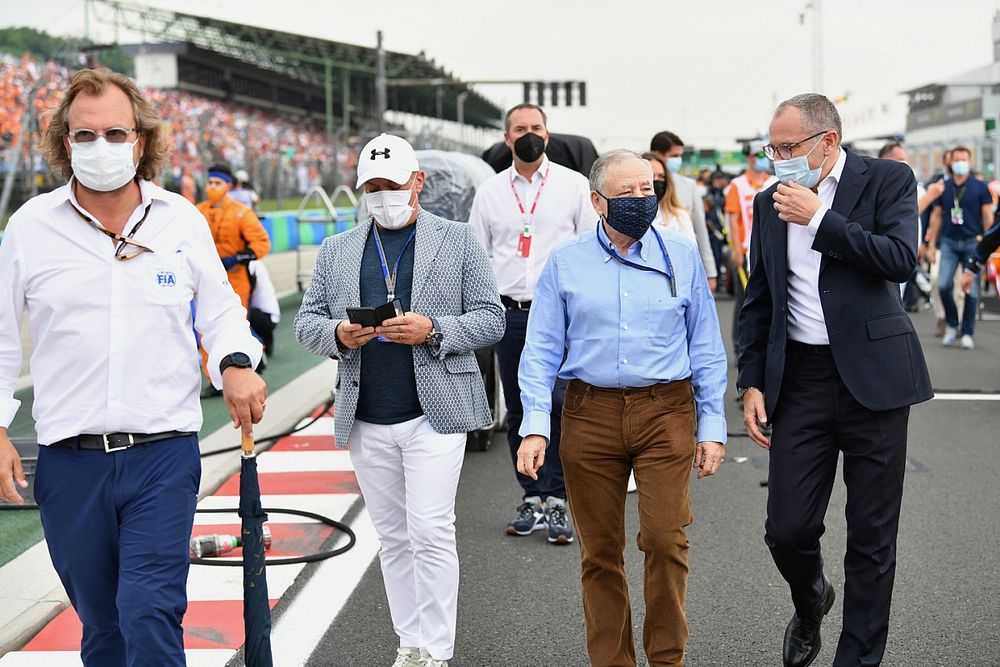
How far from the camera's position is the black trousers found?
4117 mm

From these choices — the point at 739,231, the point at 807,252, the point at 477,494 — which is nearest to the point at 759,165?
the point at 739,231

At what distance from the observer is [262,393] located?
135 inches

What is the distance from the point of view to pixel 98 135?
11.3 ft

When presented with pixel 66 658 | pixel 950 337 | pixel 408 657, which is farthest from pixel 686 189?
pixel 950 337

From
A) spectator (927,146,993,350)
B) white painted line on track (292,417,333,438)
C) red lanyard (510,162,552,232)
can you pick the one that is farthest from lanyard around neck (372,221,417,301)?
spectator (927,146,993,350)

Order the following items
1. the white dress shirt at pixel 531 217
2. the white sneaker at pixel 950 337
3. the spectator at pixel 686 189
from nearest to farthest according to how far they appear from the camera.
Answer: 1. the white dress shirt at pixel 531 217
2. the spectator at pixel 686 189
3. the white sneaker at pixel 950 337

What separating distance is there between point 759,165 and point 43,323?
7.81 meters

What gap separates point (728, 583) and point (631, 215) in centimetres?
214

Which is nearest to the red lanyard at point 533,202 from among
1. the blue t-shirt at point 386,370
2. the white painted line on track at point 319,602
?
the white painted line on track at point 319,602

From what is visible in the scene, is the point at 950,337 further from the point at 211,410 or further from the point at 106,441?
the point at 106,441

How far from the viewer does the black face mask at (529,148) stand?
6410 mm

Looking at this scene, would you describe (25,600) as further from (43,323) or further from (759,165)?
(759,165)

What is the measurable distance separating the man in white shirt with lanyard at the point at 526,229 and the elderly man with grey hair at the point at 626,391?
217 centimetres

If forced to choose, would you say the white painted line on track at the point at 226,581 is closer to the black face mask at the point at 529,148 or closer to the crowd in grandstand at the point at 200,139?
the black face mask at the point at 529,148
